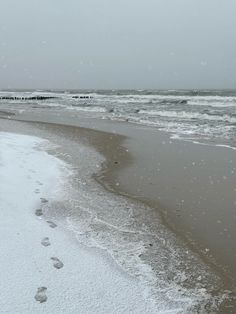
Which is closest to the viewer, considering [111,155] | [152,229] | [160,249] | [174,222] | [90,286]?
[90,286]

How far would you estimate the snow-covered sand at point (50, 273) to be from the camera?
3.29m

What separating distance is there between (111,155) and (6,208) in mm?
6127

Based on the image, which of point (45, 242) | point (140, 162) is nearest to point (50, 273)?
point (45, 242)

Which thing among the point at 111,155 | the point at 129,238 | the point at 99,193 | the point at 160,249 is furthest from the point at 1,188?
the point at 111,155

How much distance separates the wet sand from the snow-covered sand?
95 cm

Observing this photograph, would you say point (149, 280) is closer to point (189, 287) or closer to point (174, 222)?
point (189, 287)

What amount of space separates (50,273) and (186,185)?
14.5ft

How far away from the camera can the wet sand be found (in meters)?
5.02

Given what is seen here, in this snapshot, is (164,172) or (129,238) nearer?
(129,238)

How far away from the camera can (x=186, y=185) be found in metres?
7.75

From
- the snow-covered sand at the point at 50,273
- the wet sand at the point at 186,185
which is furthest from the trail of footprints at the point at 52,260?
the wet sand at the point at 186,185

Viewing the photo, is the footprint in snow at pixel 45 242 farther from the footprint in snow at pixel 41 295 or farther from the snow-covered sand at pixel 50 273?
the footprint in snow at pixel 41 295

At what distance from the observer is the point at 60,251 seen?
4254 millimetres

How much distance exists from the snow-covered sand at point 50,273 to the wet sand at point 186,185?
3.12 ft
